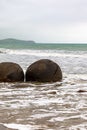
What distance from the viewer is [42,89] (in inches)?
417

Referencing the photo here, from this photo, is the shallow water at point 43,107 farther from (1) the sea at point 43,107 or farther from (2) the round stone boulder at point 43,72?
(2) the round stone boulder at point 43,72

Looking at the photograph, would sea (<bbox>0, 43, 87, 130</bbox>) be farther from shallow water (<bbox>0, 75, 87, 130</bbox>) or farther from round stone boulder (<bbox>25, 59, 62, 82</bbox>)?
round stone boulder (<bbox>25, 59, 62, 82</bbox>)

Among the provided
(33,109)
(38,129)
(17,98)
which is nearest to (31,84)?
(17,98)

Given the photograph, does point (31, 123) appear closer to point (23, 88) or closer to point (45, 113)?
point (45, 113)

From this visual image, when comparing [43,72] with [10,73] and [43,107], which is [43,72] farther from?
[43,107]

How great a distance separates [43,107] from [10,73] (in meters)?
5.09

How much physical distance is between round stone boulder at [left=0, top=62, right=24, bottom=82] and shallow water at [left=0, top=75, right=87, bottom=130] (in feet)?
4.10

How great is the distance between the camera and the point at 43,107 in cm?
752

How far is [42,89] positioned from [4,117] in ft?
13.8

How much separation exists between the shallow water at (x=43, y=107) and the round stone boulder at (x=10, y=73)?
125 centimetres

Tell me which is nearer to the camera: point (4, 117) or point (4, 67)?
point (4, 117)

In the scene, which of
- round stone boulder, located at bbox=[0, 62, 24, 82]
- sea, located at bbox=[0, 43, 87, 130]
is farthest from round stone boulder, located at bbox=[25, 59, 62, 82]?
sea, located at bbox=[0, 43, 87, 130]

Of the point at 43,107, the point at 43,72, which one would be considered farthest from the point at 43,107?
the point at 43,72

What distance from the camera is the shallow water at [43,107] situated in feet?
19.6
